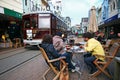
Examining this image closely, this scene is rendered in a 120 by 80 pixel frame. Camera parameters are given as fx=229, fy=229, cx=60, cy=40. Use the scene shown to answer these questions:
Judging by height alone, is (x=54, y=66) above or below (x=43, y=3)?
below

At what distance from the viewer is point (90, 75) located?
26.7 feet

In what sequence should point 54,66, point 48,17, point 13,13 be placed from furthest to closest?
point 13,13 → point 48,17 → point 54,66

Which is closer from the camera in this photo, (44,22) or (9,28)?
(44,22)

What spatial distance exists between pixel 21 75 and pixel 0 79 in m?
0.87

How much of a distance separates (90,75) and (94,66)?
37 cm

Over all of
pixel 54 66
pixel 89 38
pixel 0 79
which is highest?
pixel 89 38

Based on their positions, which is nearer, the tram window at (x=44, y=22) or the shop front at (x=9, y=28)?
the tram window at (x=44, y=22)

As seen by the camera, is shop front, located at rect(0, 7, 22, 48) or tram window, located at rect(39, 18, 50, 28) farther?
shop front, located at rect(0, 7, 22, 48)

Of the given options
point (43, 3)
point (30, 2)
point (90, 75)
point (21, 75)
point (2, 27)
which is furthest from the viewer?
point (43, 3)

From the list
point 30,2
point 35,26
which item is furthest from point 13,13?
point 30,2

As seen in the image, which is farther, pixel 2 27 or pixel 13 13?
pixel 2 27

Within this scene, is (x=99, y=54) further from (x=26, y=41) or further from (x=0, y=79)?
(x=26, y=41)

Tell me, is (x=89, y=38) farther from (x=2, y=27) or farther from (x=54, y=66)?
(x=2, y=27)

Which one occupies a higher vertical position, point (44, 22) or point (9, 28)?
point (44, 22)
